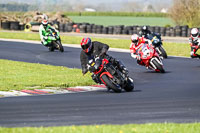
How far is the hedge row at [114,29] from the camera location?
1703 inches

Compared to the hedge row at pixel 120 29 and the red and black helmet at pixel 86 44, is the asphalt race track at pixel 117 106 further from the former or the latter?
the hedge row at pixel 120 29

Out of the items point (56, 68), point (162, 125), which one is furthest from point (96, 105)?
point (56, 68)

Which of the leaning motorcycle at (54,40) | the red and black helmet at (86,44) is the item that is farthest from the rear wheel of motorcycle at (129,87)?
the leaning motorcycle at (54,40)

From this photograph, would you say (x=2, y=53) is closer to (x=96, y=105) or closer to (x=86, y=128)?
(x=96, y=105)

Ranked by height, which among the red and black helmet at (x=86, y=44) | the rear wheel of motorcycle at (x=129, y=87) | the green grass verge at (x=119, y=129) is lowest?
the rear wheel of motorcycle at (x=129, y=87)

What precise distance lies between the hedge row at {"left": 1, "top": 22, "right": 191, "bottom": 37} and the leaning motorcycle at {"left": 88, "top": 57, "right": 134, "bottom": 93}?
2958 cm

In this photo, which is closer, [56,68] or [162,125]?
[162,125]

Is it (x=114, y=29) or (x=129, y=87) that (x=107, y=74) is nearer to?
(x=129, y=87)

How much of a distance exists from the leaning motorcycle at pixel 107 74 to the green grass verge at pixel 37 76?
6.02 feet

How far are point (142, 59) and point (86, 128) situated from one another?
11094mm

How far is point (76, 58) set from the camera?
25.1 metres

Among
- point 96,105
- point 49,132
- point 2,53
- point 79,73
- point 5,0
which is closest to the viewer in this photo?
point 49,132

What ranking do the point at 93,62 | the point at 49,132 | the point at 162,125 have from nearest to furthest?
the point at 49,132, the point at 162,125, the point at 93,62

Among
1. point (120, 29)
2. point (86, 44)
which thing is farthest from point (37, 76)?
point (120, 29)
